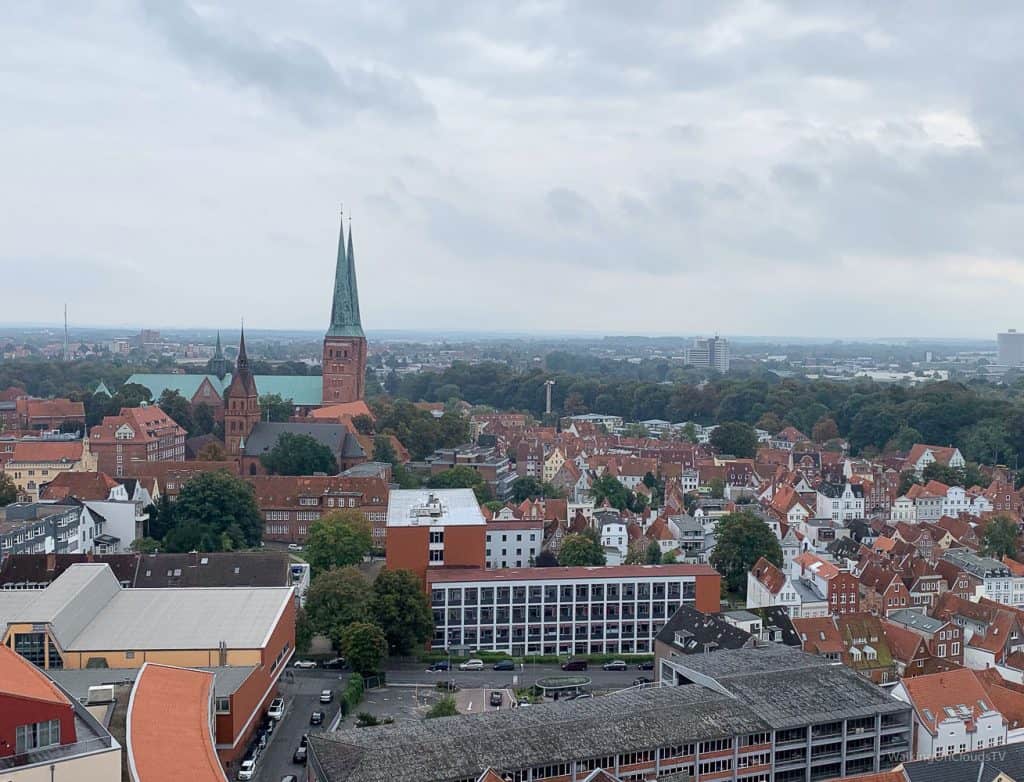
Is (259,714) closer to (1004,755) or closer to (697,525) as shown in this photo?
(1004,755)

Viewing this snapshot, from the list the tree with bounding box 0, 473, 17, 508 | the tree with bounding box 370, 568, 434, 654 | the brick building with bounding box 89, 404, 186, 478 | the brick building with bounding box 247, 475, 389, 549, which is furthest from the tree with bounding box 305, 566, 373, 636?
the brick building with bounding box 89, 404, 186, 478

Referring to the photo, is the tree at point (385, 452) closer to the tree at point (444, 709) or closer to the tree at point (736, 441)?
the tree at point (736, 441)

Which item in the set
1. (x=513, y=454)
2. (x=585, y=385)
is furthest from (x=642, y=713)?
(x=585, y=385)

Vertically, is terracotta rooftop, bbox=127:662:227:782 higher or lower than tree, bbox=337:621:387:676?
higher

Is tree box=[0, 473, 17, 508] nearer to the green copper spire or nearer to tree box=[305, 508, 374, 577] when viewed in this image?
tree box=[305, 508, 374, 577]

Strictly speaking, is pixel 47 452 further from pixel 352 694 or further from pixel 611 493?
pixel 352 694

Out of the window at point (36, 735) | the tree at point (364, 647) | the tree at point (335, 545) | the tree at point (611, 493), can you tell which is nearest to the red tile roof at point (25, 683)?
the window at point (36, 735)
